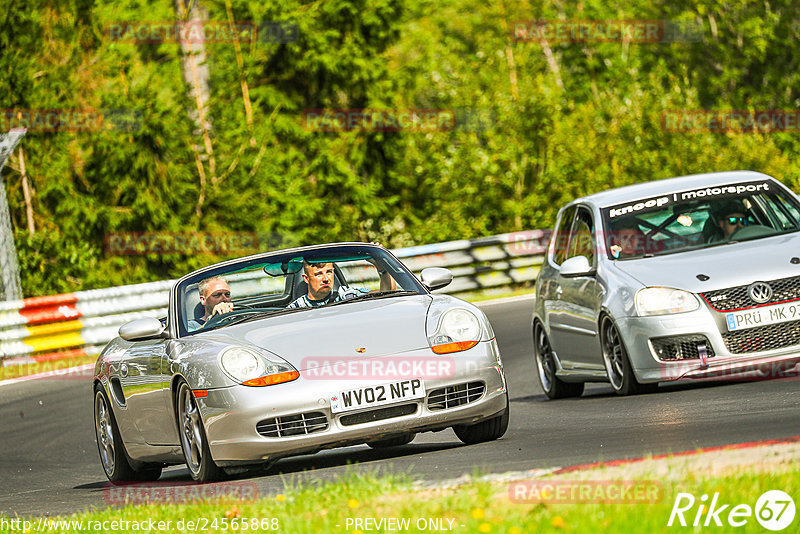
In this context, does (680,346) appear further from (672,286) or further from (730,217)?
(730,217)

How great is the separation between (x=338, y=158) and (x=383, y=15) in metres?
3.46

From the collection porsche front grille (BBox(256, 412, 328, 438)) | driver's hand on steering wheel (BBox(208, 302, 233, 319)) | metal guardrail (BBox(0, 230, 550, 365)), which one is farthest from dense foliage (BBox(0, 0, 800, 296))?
porsche front grille (BBox(256, 412, 328, 438))

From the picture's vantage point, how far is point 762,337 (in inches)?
368

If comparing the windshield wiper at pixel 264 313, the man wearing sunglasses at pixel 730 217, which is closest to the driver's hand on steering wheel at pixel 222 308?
the windshield wiper at pixel 264 313

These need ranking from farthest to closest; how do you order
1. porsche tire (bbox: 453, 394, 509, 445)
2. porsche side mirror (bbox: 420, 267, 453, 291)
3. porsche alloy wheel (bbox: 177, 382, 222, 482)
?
porsche side mirror (bbox: 420, 267, 453, 291)
porsche tire (bbox: 453, 394, 509, 445)
porsche alloy wheel (bbox: 177, 382, 222, 482)

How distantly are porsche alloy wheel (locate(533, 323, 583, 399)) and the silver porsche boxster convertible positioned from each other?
115 inches

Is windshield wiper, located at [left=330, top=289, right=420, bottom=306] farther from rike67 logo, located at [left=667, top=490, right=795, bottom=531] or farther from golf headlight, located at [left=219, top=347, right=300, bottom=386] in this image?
rike67 logo, located at [left=667, top=490, right=795, bottom=531]

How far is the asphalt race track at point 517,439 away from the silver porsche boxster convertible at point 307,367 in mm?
234

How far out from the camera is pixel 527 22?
46812 millimetres

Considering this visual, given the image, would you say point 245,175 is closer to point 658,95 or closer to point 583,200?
point 658,95

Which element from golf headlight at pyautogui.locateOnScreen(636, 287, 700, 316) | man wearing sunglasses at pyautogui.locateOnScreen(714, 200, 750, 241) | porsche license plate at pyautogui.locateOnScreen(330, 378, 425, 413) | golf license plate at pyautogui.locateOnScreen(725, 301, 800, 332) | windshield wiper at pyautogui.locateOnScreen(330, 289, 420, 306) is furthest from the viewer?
man wearing sunglasses at pyautogui.locateOnScreen(714, 200, 750, 241)

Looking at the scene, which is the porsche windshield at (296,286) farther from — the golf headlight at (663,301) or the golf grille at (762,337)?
the golf grille at (762,337)

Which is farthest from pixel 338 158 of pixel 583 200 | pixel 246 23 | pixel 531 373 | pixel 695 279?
pixel 695 279

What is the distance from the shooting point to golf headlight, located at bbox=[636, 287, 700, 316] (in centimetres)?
947
